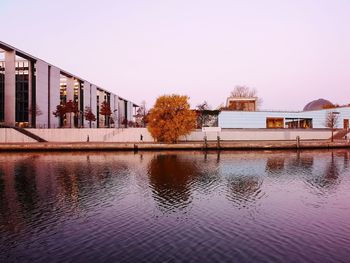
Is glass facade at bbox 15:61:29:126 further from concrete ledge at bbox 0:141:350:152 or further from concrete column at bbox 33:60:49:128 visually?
concrete ledge at bbox 0:141:350:152

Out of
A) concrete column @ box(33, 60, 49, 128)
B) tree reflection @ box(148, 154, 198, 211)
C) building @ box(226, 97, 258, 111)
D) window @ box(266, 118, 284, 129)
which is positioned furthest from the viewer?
building @ box(226, 97, 258, 111)

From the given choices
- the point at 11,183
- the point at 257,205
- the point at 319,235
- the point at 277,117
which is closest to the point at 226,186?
the point at 257,205

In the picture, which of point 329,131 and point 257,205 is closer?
point 257,205

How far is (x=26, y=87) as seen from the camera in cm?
7950

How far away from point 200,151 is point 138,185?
112ft

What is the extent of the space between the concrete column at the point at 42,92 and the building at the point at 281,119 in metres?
41.8

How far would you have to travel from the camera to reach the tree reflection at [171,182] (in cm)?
2314

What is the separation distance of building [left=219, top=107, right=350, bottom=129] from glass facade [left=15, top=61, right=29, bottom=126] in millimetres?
46012

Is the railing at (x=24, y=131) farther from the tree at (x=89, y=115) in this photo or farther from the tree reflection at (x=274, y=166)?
the tree reflection at (x=274, y=166)

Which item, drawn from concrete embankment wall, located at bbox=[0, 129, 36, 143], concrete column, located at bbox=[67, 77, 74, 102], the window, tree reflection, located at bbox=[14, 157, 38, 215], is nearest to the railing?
concrete embankment wall, located at bbox=[0, 129, 36, 143]

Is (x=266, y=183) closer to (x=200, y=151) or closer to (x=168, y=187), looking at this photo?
(x=168, y=187)

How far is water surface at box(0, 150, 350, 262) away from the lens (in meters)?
Answer: 14.2

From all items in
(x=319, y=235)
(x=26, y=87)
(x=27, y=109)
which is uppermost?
(x=26, y=87)

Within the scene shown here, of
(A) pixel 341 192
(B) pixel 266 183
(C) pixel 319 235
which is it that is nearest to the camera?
(C) pixel 319 235
